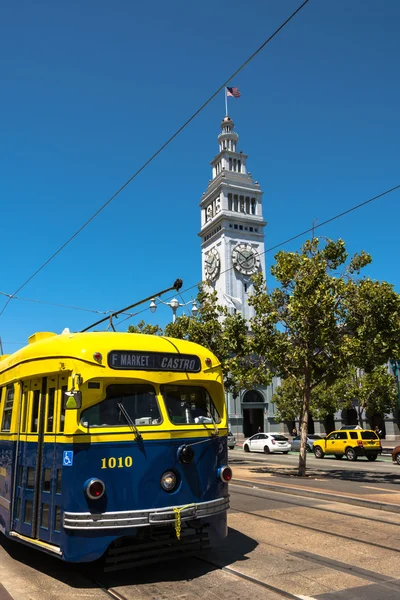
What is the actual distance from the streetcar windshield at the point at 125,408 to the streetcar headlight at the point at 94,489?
638 mm

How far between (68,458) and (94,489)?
469 millimetres

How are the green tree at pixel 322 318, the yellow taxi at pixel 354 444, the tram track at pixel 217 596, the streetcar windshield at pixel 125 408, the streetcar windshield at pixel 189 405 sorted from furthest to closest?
the yellow taxi at pixel 354 444 < the green tree at pixel 322 318 < the streetcar windshield at pixel 189 405 < the streetcar windshield at pixel 125 408 < the tram track at pixel 217 596

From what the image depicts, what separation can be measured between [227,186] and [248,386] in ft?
198

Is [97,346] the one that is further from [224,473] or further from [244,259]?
[244,259]

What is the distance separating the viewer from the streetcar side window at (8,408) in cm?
761

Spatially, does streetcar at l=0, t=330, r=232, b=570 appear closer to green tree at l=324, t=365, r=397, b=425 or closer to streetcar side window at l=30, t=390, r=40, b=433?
streetcar side window at l=30, t=390, r=40, b=433

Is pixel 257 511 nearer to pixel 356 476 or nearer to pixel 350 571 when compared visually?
pixel 350 571

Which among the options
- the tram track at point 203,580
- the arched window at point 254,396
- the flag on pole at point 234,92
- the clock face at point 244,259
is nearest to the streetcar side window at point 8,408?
the tram track at point 203,580

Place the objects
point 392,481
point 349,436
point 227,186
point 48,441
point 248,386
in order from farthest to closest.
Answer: point 227,186 → point 349,436 → point 248,386 → point 392,481 → point 48,441

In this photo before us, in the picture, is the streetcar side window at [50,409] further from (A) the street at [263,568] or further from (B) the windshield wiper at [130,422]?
(A) the street at [263,568]

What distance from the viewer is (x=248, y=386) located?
2259 centimetres

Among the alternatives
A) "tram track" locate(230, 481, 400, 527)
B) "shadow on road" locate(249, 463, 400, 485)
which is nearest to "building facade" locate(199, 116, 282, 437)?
"shadow on road" locate(249, 463, 400, 485)

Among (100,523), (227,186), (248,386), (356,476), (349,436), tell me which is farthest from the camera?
(227,186)

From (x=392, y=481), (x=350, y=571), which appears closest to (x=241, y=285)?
(x=392, y=481)
